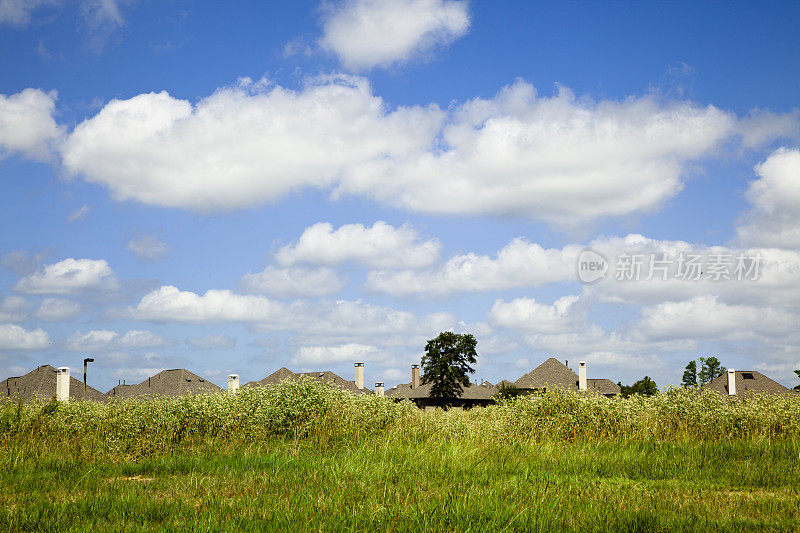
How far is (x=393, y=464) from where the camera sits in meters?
8.59

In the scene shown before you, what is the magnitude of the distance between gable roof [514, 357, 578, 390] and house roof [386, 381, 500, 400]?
314 centimetres

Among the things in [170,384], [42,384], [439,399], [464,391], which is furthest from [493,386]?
[42,384]

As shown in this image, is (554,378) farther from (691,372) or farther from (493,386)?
(691,372)

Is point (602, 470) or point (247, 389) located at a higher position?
point (247, 389)

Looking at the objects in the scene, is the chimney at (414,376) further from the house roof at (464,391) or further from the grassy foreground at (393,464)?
the grassy foreground at (393,464)

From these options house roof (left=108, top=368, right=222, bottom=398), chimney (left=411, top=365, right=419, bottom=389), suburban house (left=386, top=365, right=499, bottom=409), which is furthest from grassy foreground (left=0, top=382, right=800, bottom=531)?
chimney (left=411, top=365, right=419, bottom=389)

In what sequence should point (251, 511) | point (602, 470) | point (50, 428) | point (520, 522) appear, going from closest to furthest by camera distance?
point (520, 522)
point (251, 511)
point (602, 470)
point (50, 428)

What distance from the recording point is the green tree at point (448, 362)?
59625 mm

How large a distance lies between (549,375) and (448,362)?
1218cm

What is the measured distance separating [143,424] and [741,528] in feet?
34.1

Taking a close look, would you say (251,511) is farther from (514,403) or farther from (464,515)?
(514,403)

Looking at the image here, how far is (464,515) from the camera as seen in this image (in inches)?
220

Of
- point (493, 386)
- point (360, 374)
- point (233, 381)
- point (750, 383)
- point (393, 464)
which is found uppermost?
point (393, 464)

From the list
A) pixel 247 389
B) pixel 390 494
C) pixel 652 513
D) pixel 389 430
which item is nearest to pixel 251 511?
pixel 390 494
